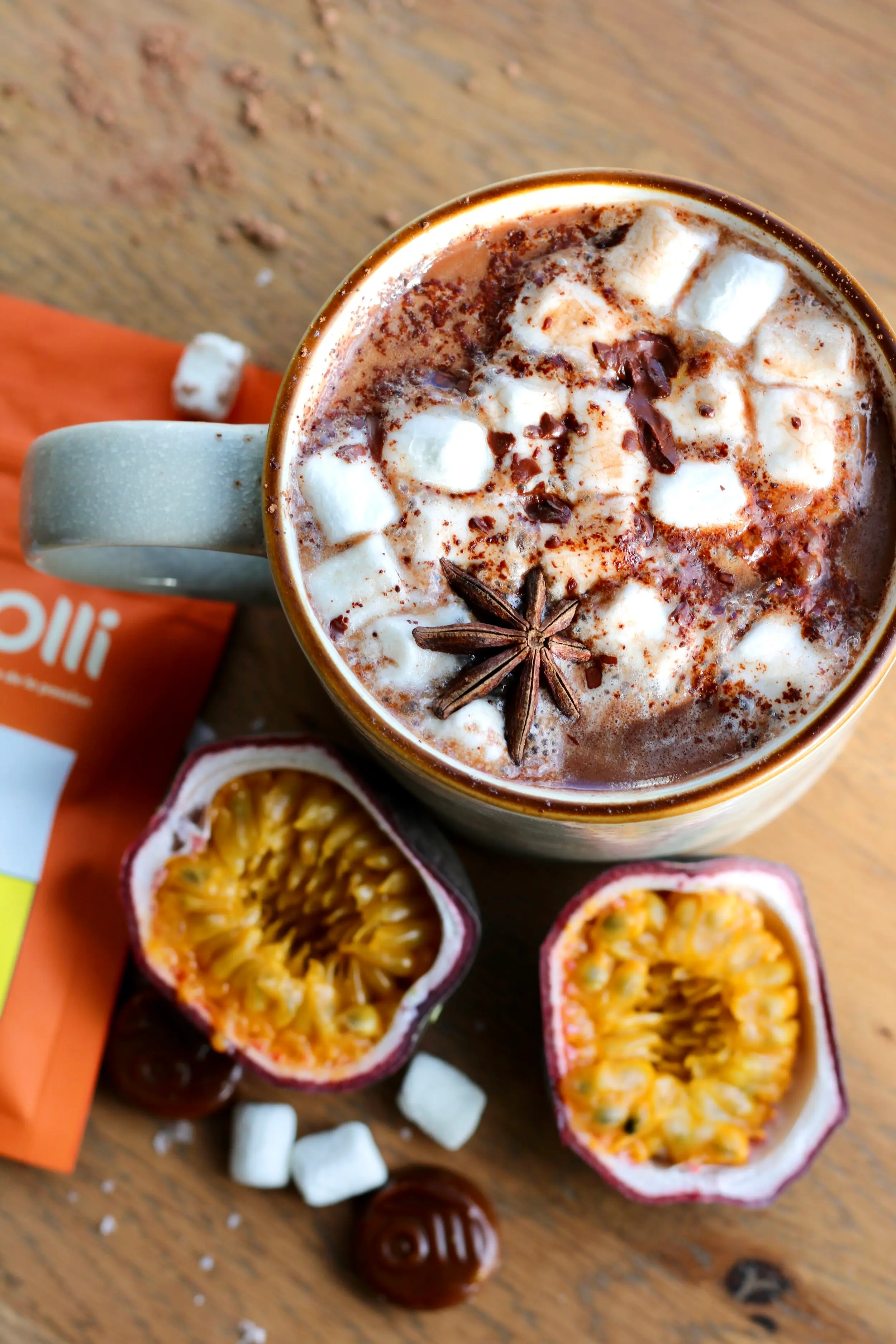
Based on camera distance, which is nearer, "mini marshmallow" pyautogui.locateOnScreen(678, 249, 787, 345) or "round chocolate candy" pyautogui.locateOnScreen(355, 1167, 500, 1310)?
"mini marshmallow" pyautogui.locateOnScreen(678, 249, 787, 345)

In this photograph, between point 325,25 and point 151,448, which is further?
point 325,25

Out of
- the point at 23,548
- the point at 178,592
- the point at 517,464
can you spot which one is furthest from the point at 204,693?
the point at 517,464

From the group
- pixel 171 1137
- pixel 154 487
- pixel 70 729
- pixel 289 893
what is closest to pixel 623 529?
pixel 154 487

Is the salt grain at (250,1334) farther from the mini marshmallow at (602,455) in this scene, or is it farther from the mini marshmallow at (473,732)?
the mini marshmallow at (602,455)

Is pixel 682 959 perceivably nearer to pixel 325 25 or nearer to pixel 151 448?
pixel 151 448

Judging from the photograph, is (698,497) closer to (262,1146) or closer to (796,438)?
(796,438)

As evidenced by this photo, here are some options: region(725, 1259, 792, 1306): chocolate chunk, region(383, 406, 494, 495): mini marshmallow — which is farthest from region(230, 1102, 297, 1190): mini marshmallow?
region(383, 406, 494, 495): mini marshmallow

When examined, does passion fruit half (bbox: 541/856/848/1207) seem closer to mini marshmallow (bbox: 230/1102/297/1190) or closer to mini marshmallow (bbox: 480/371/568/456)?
mini marshmallow (bbox: 230/1102/297/1190)
